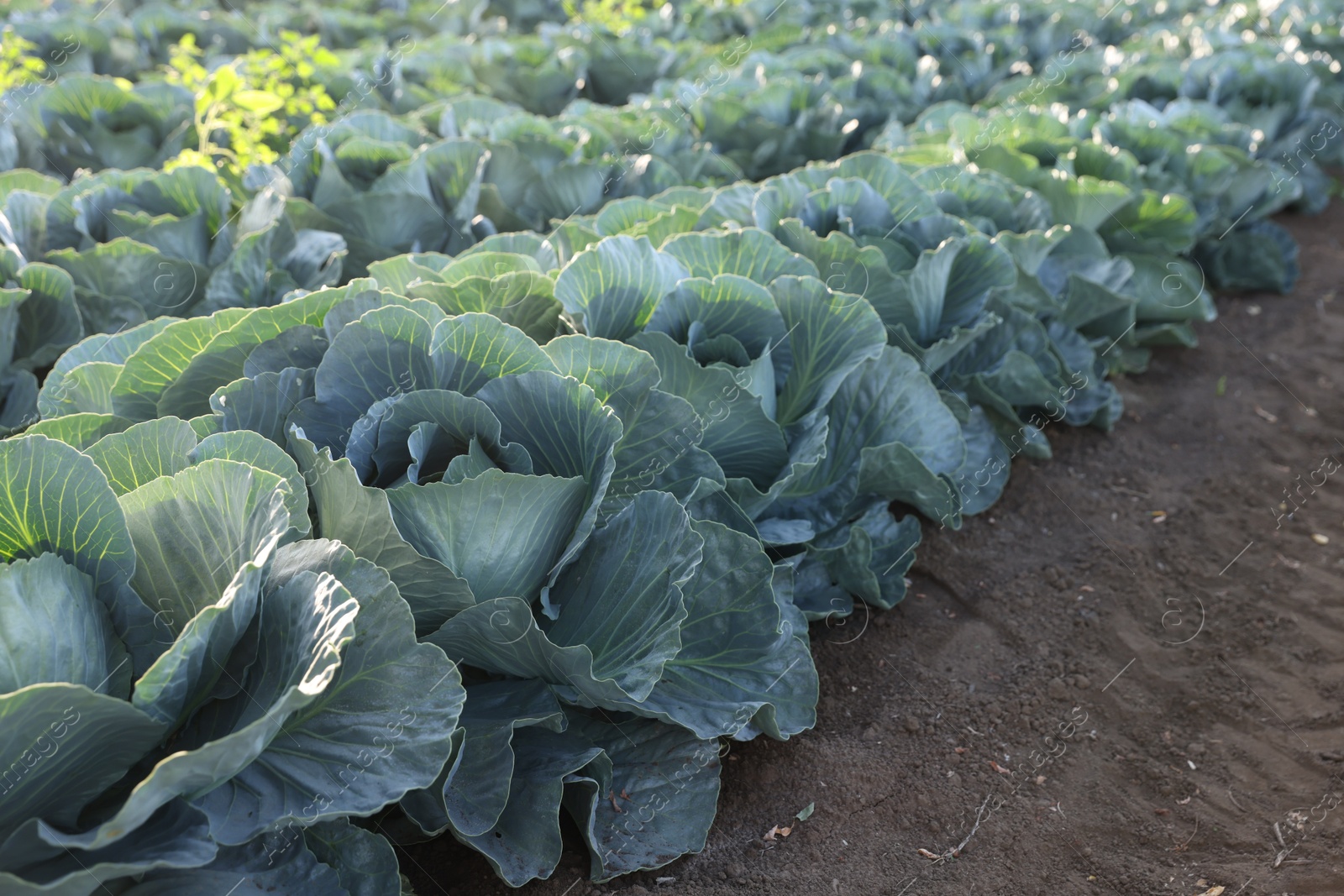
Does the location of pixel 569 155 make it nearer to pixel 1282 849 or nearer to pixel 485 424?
pixel 485 424

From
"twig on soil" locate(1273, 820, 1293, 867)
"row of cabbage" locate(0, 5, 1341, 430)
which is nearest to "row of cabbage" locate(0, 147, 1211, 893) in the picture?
"row of cabbage" locate(0, 5, 1341, 430)

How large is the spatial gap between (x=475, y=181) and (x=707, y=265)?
152 cm

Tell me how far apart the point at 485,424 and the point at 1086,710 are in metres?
2.00

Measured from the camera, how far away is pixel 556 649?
1.99 metres

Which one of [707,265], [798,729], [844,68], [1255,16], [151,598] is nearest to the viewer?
[151,598]

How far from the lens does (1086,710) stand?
2.87 meters

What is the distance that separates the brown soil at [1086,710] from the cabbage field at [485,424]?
147 millimetres

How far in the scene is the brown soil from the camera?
232cm

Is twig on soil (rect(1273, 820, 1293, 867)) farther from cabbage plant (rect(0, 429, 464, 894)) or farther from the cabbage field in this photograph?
cabbage plant (rect(0, 429, 464, 894))

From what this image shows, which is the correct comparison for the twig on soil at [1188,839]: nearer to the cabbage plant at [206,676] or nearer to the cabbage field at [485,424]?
the cabbage field at [485,424]

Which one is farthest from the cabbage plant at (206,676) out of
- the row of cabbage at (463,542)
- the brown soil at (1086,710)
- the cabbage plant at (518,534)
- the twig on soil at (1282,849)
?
the twig on soil at (1282,849)

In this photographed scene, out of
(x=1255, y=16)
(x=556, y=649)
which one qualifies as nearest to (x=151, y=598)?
(x=556, y=649)

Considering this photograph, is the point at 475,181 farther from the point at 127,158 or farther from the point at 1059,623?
the point at 1059,623

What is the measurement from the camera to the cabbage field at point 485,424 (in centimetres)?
175
